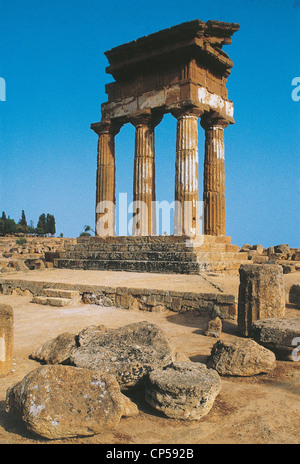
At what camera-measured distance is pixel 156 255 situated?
1313 centimetres

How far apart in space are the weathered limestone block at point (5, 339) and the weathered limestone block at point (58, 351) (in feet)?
1.44

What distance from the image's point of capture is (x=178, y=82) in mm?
14719

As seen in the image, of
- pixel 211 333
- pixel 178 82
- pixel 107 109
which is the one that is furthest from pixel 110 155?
pixel 211 333

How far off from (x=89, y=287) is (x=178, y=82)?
9605 mm

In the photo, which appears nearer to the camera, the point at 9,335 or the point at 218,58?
the point at 9,335

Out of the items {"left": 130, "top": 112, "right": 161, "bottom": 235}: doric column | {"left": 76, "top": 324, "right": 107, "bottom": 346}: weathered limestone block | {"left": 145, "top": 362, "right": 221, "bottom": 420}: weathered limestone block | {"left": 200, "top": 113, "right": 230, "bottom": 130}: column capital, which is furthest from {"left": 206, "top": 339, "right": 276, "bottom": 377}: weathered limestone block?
{"left": 200, "top": 113, "right": 230, "bottom": 130}: column capital

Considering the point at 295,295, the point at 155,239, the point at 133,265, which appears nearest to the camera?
the point at 295,295

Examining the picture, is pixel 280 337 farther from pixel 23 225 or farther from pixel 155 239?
pixel 23 225

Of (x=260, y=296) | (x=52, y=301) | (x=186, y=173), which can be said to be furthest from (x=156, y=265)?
(x=260, y=296)

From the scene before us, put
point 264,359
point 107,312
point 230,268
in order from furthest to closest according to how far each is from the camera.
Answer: point 230,268 < point 107,312 < point 264,359

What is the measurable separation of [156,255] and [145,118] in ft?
19.8

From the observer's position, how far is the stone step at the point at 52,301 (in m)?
8.37

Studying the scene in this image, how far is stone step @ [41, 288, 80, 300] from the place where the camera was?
28.2ft
